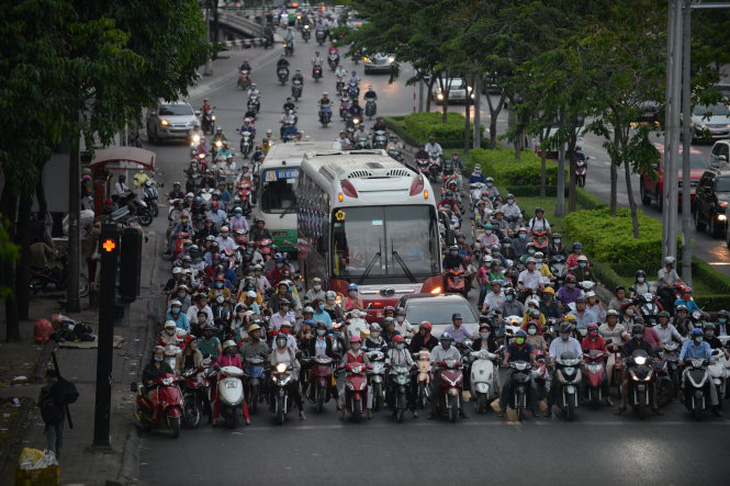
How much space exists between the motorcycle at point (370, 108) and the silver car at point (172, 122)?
1220 centimetres

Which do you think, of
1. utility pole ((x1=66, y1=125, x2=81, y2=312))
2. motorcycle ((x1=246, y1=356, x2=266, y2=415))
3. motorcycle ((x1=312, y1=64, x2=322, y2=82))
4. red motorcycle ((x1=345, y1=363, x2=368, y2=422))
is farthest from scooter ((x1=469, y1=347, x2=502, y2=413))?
motorcycle ((x1=312, y1=64, x2=322, y2=82))

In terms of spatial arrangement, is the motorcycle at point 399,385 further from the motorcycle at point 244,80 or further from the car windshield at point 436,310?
the motorcycle at point 244,80

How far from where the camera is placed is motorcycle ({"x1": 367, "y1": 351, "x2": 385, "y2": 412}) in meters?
20.3

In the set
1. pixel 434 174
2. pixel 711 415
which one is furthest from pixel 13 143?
pixel 434 174

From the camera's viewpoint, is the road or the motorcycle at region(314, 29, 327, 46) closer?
the road

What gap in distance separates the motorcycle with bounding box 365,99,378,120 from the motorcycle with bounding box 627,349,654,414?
4753 cm

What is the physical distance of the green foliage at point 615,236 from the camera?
3098cm

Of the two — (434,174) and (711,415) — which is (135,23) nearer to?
(711,415)

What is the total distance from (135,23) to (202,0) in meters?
67.4

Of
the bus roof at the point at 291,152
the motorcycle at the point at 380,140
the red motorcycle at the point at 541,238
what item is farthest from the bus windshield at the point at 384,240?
the motorcycle at the point at 380,140

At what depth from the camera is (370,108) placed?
6731 cm

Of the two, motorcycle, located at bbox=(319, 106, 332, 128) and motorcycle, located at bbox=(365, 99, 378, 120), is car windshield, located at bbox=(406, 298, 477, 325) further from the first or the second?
motorcycle, located at bbox=(365, 99, 378, 120)

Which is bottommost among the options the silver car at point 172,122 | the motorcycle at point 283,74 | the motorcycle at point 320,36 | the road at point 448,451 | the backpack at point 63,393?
the road at point 448,451

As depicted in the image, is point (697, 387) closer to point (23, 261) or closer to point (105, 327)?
point (105, 327)
